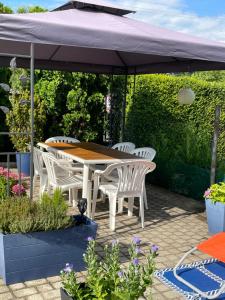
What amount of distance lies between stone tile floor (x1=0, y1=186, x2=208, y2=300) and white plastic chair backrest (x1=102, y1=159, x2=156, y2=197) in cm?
45

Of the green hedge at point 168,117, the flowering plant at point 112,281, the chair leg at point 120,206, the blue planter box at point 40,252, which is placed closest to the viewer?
the flowering plant at point 112,281

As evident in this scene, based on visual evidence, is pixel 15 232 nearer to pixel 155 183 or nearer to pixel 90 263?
pixel 90 263

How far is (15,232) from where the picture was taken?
3.33 meters

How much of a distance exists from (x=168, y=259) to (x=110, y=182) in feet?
Result: 5.96

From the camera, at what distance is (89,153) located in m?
5.78

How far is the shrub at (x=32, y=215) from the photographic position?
3.34 metres

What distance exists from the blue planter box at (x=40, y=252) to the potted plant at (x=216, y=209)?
1831mm

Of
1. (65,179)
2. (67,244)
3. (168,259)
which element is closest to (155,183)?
(65,179)

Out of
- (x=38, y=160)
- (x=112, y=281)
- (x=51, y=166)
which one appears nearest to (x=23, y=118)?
(x=38, y=160)

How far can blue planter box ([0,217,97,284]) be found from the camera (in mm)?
3309

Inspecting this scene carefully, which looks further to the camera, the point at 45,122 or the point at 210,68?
the point at 45,122

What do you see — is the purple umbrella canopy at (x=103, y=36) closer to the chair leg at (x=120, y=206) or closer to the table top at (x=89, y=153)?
the table top at (x=89, y=153)

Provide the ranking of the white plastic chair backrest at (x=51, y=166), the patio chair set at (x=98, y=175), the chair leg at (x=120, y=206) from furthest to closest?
the chair leg at (x=120, y=206) → the white plastic chair backrest at (x=51, y=166) → the patio chair set at (x=98, y=175)

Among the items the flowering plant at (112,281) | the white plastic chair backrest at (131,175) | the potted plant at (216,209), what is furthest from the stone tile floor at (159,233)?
the flowering plant at (112,281)
